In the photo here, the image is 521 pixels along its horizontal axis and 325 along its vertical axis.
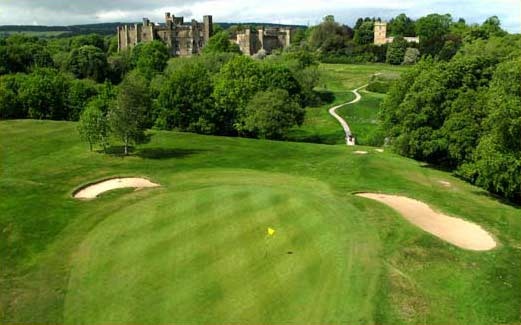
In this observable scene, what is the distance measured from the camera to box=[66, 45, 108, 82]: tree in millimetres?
123500

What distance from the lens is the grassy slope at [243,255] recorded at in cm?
1836

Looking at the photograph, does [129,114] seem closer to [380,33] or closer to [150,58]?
[150,58]

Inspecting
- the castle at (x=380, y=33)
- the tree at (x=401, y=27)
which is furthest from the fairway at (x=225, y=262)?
the tree at (x=401, y=27)

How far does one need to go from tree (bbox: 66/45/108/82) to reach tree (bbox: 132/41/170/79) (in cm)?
877

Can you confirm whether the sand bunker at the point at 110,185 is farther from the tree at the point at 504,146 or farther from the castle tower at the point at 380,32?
the castle tower at the point at 380,32

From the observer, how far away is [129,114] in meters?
42.5

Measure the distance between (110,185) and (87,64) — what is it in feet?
315

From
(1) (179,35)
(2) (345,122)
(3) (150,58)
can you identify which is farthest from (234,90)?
(1) (179,35)

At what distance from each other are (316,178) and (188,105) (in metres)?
31.2

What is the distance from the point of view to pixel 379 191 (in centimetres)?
3478

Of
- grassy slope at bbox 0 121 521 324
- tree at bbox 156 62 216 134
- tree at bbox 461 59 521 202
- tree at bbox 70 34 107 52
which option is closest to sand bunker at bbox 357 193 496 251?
grassy slope at bbox 0 121 521 324

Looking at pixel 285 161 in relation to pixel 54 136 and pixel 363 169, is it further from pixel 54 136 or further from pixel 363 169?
pixel 54 136

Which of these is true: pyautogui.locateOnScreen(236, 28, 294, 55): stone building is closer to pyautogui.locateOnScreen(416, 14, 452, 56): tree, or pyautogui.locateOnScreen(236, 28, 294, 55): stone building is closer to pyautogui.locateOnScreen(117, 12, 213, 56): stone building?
pyautogui.locateOnScreen(117, 12, 213, 56): stone building

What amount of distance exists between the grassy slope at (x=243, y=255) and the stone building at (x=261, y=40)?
13742 cm
